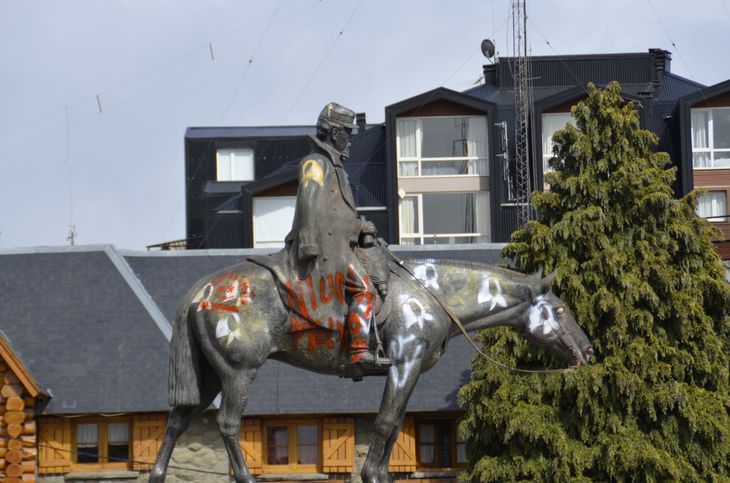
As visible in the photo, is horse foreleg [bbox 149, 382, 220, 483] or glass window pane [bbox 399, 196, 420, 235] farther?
glass window pane [bbox 399, 196, 420, 235]

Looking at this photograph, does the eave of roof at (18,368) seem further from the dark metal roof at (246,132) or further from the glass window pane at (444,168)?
the dark metal roof at (246,132)

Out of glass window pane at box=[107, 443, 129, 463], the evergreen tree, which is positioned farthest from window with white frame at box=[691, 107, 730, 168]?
glass window pane at box=[107, 443, 129, 463]

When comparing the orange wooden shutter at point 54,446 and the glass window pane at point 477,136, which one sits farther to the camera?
the glass window pane at point 477,136

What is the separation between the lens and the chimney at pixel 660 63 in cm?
4717

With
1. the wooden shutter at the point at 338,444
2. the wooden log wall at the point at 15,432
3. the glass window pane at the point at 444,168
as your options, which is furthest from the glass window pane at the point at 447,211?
the wooden log wall at the point at 15,432

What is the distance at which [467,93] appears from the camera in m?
46.7

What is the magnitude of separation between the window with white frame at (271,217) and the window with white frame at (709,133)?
37.0 feet

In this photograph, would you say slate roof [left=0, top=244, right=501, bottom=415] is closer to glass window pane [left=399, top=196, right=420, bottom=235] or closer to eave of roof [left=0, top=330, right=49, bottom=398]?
eave of roof [left=0, top=330, right=49, bottom=398]

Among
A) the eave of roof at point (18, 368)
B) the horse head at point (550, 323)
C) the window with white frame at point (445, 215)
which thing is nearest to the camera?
the horse head at point (550, 323)

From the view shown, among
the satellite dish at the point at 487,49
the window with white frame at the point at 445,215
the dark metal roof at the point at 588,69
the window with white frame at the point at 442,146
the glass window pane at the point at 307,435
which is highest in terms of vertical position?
the satellite dish at the point at 487,49

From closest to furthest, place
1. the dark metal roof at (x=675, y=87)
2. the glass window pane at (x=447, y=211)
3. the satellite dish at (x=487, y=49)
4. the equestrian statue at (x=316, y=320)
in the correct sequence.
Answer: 1. the equestrian statue at (x=316, y=320)
2. the glass window pane at (x=447, y=211)
3. the dark metal roof at (x=675, y=87)
4. the satellite dish at (x=487, y=49)

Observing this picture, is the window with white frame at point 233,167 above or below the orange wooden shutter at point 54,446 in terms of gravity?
above

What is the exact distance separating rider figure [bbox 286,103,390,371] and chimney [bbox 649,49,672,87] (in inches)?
1341

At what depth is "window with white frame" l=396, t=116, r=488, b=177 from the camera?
43.9 meters
